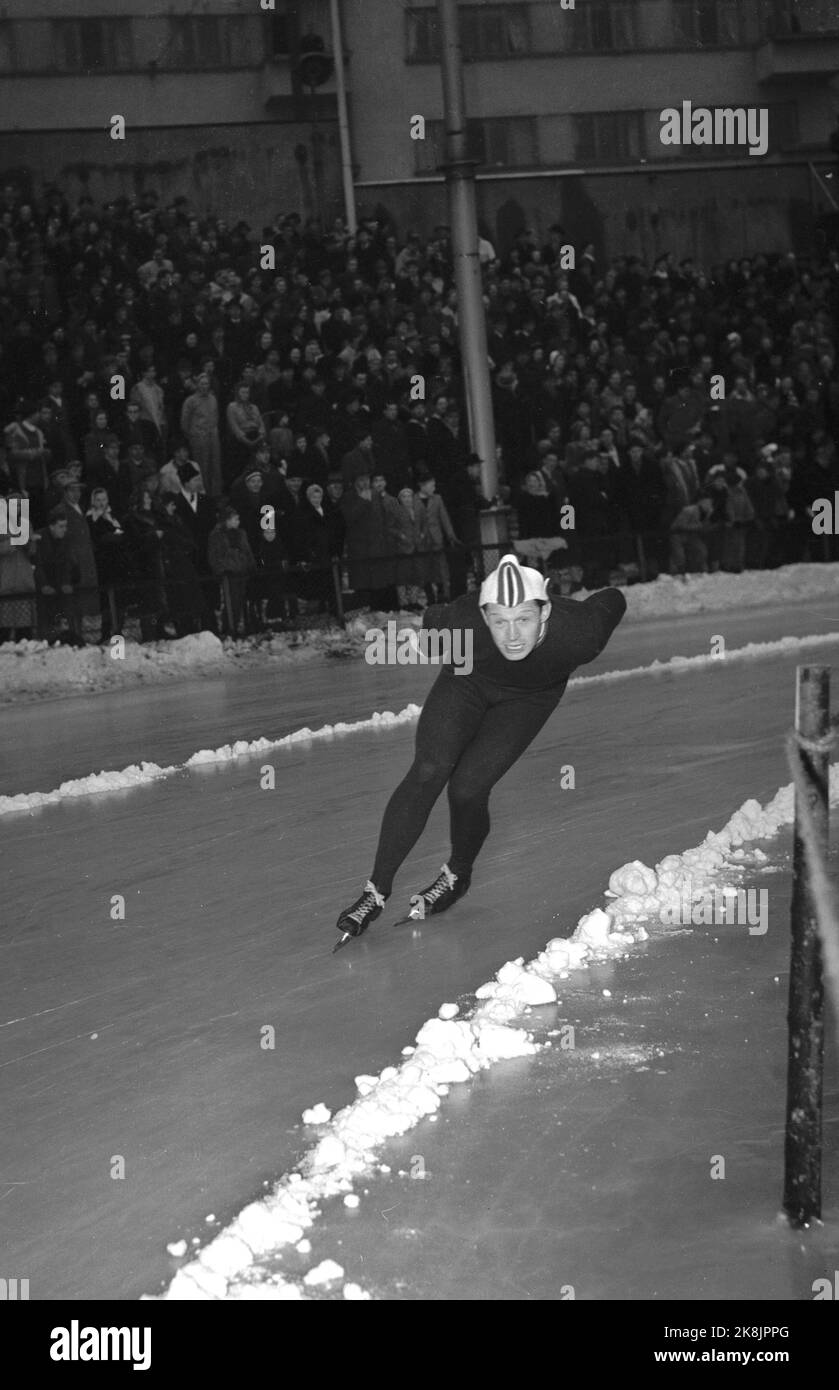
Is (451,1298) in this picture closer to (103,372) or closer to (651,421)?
(103,372)

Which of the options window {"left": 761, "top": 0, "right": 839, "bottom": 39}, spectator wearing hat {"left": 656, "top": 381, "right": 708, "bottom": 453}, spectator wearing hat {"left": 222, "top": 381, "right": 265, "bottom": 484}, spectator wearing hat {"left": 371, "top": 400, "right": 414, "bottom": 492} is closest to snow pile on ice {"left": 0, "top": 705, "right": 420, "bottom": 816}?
spectator wearing hat {"left": 222, "top": 381, "right": 265, "bottom": 484}

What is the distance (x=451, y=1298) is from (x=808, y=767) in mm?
1393

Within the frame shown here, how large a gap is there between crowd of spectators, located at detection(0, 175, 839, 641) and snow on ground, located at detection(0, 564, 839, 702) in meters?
0.25

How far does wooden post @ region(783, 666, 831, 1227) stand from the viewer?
12.5 ft

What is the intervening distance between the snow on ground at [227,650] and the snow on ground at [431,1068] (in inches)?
309

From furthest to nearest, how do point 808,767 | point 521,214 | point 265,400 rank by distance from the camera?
point 521,214 → point 265,400 → point 808,767

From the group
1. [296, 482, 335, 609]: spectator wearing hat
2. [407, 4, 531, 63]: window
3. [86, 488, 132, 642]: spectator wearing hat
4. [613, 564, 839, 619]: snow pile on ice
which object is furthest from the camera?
[407, 4, 531, 63]: window

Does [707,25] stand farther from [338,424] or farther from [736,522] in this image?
[338,424]

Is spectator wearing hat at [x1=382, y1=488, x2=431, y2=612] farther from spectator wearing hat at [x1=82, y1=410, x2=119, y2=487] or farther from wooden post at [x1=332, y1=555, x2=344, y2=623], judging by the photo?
spectator wearing hat at [x1=82, y1=410, x2=119, y2=487]

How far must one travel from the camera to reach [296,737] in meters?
11.3

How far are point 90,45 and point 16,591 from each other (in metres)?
17.7

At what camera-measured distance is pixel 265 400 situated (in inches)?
671
